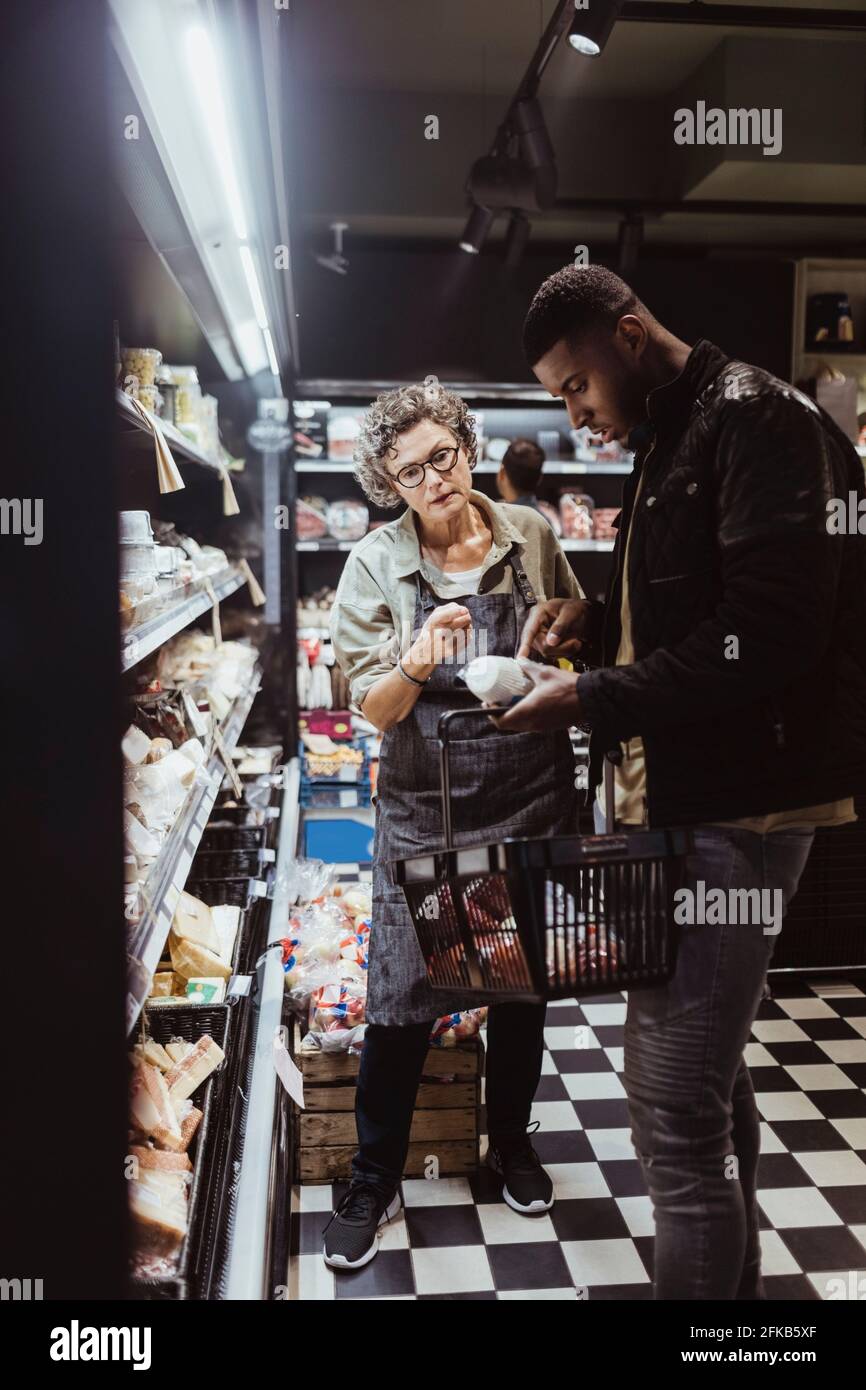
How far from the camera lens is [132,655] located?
72.3 inches

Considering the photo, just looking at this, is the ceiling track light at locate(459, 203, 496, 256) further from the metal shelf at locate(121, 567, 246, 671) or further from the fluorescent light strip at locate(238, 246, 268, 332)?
the metal shelf at locate(121, 567, 246, 671)

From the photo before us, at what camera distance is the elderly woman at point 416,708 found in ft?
7.57

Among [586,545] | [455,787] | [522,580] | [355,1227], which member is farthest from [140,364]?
[586,545]

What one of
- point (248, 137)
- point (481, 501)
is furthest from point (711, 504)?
point (248, 137)

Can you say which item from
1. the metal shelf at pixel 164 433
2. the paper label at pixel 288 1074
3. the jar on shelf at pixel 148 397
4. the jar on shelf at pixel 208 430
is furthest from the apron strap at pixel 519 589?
the jar on shelf at pixel 208 430

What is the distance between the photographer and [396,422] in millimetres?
2291

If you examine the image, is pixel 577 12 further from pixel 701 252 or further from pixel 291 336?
pixel 701 252

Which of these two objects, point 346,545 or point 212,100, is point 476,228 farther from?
point 212,100

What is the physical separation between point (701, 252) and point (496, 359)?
52.3 inches

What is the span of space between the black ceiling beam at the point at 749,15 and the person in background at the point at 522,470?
1678mm

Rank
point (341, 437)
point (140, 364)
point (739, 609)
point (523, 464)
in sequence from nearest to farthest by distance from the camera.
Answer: point (739, 609) < point (140, 364) < point (523, 464) < point (341, 437)

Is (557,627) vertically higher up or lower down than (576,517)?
lower down

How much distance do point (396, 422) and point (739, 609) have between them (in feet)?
3.51
